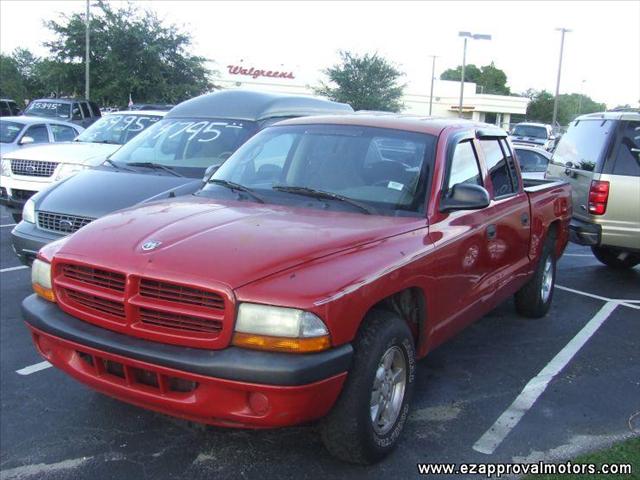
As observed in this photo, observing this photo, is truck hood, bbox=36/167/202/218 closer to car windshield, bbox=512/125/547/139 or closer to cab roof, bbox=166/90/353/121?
cab roof, bbox=166/90/353/121

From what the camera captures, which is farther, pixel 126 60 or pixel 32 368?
pixel 126 60

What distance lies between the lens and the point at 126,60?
27547mm

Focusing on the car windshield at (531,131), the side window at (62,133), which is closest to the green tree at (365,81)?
the car windshield at (531,131)

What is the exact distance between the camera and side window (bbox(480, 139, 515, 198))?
4.92 meters

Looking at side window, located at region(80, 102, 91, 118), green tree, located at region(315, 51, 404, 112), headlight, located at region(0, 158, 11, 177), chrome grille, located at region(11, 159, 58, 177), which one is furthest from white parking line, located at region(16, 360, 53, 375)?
green tree, located at region(315, 51, 404, 112)

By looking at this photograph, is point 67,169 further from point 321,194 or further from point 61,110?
point 61,110

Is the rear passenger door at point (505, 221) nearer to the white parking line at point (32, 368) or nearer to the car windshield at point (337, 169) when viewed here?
the car windshield at point (337, 169)

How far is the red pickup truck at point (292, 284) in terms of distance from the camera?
2.84 m

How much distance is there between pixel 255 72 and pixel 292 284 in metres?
52.4

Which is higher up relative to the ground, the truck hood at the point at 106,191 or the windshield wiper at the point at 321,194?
the windshield wiper at the point at 321,194

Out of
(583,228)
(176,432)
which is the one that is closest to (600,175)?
(583,228)

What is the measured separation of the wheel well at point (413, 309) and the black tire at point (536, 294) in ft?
8.06

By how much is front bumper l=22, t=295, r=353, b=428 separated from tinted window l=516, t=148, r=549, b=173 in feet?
33.0

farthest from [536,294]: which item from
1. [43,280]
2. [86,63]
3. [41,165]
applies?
[86,63]
